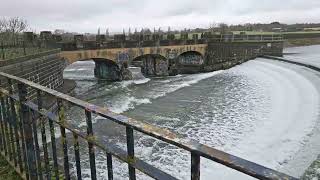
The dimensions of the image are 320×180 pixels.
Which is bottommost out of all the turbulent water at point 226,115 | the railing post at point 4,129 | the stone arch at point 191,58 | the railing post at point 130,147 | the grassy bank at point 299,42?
the turbulent water at point 226,115

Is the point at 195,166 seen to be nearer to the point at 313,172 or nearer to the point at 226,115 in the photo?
the point at 313,172

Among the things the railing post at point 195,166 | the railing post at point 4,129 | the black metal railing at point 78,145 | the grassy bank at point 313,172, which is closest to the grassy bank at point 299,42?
the grassy bank at point 313,172

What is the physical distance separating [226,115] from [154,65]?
2343cm

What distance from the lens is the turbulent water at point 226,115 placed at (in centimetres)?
1238

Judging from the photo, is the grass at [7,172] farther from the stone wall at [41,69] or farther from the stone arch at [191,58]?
the stone arch at [191,58]

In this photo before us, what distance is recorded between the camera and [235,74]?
3556 cm

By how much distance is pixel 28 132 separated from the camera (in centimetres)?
Answer: 404

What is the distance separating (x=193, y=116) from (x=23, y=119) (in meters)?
15.8

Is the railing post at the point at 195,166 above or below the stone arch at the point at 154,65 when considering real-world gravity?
Result: above

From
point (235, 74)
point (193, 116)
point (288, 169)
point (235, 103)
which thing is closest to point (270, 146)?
point (288, 169)

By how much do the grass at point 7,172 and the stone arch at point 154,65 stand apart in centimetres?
3538

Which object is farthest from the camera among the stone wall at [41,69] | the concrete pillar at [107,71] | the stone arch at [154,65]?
the stone arch at [154,65]

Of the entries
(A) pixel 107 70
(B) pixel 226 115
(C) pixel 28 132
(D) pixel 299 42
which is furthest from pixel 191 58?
(C) pixel 28 132

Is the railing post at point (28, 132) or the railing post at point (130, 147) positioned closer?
the railing post at point (130, 147)
